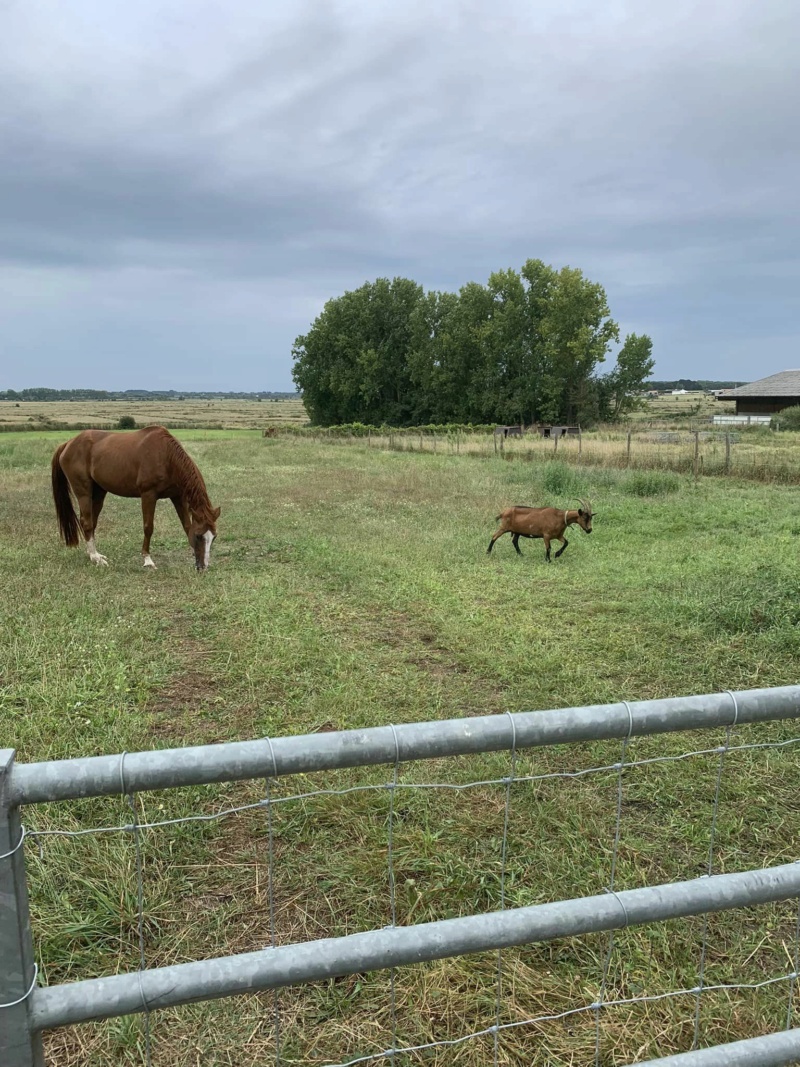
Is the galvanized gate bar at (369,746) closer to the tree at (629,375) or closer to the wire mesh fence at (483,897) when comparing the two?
the wire mesh fence at (483,897)

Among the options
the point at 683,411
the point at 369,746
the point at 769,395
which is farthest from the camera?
the point at 683,411

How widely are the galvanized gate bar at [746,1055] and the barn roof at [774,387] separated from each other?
4667 cm

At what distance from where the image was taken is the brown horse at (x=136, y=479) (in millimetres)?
8156

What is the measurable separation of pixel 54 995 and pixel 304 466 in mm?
21239

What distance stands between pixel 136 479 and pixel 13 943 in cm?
780

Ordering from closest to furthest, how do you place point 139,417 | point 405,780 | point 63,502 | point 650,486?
point 405,780, point 63,502, point 650,486, point 139,417

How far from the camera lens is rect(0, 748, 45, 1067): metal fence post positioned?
1.15 meters

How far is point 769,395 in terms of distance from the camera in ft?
141

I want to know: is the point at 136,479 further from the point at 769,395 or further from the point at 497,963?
the point at 769,395

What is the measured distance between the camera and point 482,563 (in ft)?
27.8

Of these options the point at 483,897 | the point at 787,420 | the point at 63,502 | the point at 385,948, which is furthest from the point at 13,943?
the point at 787,420

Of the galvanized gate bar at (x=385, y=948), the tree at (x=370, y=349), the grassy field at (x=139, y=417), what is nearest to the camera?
the galvanized gate bar at (x=385, y=948)

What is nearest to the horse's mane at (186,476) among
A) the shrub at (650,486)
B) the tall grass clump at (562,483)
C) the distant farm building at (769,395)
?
the tall grass clump at (562,483)

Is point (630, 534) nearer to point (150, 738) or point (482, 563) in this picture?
point (482, 563)
